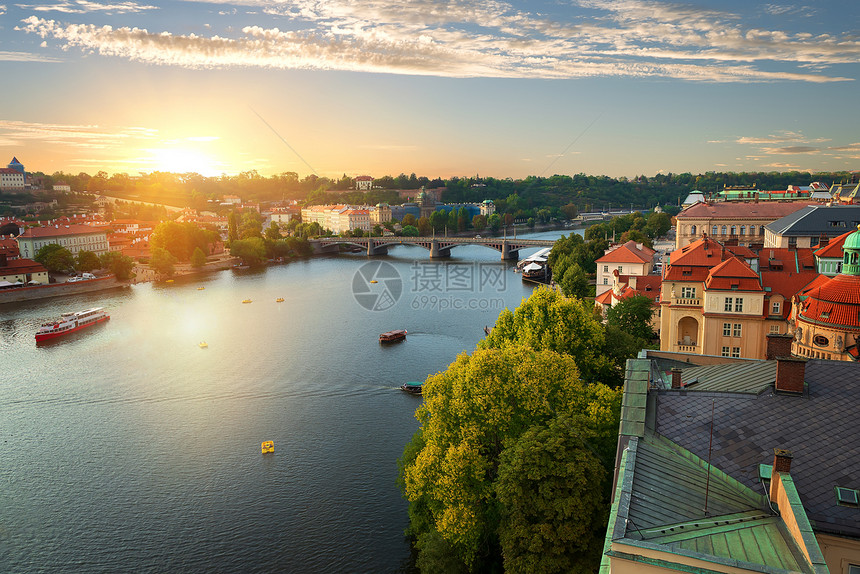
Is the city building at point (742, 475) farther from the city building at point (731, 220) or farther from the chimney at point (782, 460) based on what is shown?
the city building at point (731, 220)

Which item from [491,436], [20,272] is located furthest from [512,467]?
[20,272]

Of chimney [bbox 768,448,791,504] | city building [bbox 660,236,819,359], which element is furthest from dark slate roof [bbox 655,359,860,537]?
city building [bbox 660,236,819,359]

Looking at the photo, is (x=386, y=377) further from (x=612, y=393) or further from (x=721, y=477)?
(x=721, y=477)

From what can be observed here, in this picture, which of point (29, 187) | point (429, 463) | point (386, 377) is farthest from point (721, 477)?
point (29, 187)

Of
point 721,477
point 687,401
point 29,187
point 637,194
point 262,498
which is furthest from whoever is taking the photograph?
point 637,194

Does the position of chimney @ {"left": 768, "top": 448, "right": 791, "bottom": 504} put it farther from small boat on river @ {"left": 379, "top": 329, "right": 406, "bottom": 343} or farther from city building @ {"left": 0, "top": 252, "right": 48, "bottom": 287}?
city building @ {"left": 0, "top": 252, "right": 48, "bottom": 287}

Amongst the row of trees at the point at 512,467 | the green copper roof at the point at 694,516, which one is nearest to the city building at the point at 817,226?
the row of trees at the point at 512,467

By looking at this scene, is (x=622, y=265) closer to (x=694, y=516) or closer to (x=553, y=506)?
(x=553, y=506)
